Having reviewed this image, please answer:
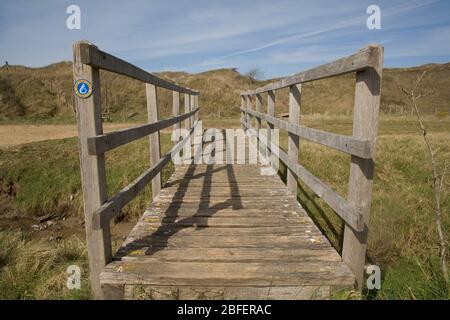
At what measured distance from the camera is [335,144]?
2.19 meters

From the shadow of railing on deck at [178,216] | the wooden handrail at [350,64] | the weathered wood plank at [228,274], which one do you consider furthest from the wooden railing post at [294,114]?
the weathered wood plank at [228,274]

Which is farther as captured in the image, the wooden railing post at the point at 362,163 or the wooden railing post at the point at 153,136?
the wooden railing post at the point at 153,136

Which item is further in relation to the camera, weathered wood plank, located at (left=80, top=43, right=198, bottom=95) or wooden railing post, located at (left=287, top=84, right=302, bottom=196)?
wooden railing post, located at (left=287, top=84, right=302, bottom=196)

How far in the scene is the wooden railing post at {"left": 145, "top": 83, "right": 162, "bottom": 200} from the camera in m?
3.59

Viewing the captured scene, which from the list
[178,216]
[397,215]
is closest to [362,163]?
[178,216]

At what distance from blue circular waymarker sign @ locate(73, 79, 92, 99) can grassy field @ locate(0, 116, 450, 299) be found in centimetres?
140

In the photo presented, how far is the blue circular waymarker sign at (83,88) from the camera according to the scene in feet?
5.98

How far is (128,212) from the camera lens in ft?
20.5

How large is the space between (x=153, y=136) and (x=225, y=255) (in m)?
2.18

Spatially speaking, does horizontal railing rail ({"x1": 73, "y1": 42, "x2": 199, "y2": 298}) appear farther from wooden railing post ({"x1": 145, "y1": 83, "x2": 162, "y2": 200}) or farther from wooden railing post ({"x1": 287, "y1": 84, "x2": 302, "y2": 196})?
wooden railing post ({"x1": 287, "y1": 84, "x2": 302, "y2": 196})

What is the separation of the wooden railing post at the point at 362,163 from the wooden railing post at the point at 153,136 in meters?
2.46

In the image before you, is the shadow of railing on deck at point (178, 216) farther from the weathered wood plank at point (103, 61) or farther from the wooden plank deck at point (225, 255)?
the weathered wood plank at point (103, 61)

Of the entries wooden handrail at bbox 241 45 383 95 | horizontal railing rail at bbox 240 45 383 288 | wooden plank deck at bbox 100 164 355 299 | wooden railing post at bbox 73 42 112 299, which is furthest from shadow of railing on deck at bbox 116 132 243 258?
wooden handrail at bbox 241 45 383 95
